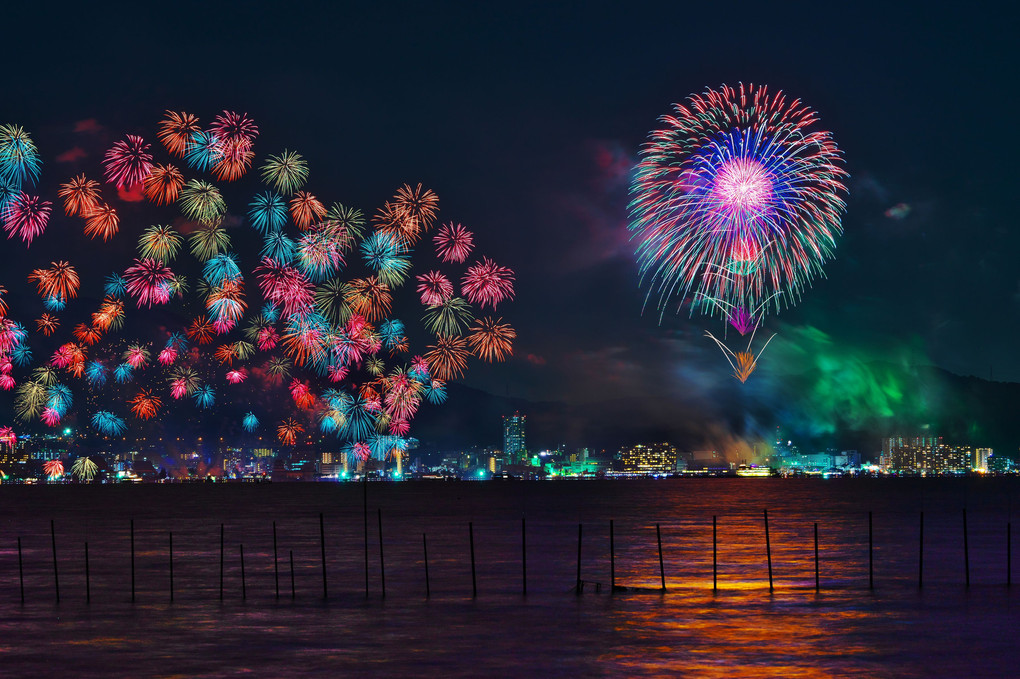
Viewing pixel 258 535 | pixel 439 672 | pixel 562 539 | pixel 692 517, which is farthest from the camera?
pixel 692 517

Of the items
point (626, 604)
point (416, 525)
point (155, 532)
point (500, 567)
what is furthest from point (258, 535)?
point (626, 604)

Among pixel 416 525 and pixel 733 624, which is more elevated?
pixel 733 624

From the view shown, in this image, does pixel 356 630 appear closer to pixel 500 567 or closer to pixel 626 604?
pixel 626 604

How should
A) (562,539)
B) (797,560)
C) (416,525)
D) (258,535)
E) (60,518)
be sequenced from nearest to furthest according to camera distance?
(797,560) → (562,539) → (258,535) → (416,525) → (60,518)

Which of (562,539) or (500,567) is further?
(562,539)

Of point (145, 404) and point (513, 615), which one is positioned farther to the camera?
point (145, 404)

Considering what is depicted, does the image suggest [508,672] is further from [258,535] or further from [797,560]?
[258,535]

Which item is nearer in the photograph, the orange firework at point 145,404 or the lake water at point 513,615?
the lake water at point 513,615

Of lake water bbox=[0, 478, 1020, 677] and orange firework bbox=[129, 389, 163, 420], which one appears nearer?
lake water bbox=[0, 478, 1020, 677]

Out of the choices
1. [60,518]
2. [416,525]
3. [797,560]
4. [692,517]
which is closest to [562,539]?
[797,560]
